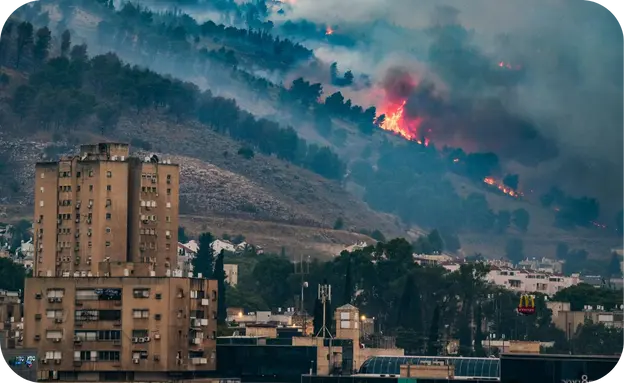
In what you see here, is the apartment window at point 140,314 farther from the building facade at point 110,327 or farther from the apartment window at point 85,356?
the apartment window at point 85,356

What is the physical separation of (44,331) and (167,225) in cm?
2394

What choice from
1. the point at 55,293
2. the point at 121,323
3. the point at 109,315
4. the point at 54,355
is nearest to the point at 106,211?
the point at 55,293

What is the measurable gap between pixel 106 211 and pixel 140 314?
816 inches

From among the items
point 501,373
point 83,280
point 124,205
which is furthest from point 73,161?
point 501,373

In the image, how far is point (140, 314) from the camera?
139500 millimetres

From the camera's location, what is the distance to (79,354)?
458ft

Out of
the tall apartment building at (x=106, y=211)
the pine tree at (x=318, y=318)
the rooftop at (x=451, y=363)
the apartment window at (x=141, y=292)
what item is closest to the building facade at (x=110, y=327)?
the apartment window at (x=141, y=292)

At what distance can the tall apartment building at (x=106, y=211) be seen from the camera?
158000mm

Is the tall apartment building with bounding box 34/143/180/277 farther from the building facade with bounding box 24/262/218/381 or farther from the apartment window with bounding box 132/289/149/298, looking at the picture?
the apartment window with bounding box 132/289/149/298

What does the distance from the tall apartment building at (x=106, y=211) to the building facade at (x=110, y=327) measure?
14.3 metres

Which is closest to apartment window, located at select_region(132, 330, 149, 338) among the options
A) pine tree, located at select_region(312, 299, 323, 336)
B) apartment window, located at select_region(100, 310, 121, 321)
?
apartment window, located at select_region(100, 310, 121, 321)

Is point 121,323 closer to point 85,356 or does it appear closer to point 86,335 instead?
point 86,335

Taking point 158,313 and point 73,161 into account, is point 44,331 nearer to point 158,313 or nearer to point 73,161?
point 158,313

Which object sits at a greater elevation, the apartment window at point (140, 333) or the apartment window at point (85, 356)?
the apartment window at point (140, 333)
